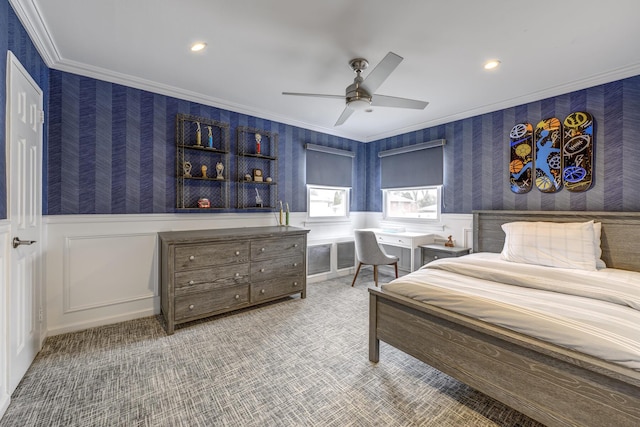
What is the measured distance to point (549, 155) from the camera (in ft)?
10.3

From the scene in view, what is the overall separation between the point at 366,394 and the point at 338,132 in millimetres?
3961

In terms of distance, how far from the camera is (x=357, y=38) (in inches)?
85.2

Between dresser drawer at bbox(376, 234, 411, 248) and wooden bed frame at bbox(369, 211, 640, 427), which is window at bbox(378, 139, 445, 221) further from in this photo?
wooden bed frame at bbox(369, 211, 640, 427)

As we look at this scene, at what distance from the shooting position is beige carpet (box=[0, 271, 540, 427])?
5.32 ft

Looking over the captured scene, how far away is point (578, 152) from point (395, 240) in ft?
7.74

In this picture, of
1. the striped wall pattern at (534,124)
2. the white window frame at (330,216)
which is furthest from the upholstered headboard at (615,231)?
the white window frame at (330,216)

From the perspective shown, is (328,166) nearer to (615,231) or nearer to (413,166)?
(413,166)

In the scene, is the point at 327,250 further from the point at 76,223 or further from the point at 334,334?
the point at 76,223

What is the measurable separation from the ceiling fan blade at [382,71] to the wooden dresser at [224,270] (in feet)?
6.13

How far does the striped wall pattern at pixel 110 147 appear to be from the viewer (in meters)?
2.62

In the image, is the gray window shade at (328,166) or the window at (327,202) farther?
the window at (327,202)

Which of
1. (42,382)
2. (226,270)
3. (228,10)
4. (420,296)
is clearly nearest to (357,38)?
(228,10)

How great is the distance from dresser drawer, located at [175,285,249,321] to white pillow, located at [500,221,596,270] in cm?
288

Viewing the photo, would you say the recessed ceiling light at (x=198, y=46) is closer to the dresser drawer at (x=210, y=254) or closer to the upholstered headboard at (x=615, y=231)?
the dresser drawer at (x=210, y=254)
